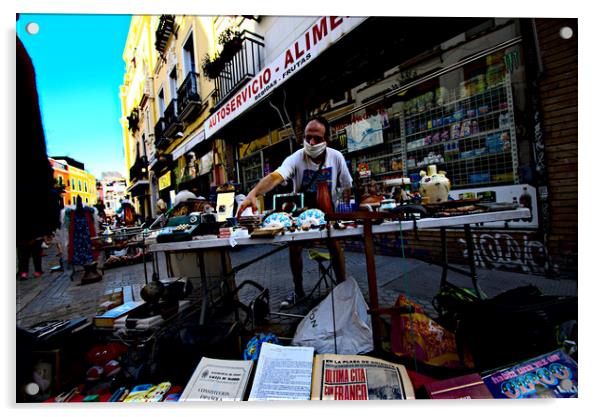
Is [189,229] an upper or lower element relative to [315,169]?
lower

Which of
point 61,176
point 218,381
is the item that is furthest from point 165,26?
point 218,381

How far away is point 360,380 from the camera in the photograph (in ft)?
4.37

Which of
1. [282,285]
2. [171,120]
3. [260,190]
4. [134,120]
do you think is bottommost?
[282,285]

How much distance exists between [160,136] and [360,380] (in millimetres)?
3573

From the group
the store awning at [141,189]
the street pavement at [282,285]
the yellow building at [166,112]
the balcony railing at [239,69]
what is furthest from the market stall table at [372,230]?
the balcony railing at [239,69]

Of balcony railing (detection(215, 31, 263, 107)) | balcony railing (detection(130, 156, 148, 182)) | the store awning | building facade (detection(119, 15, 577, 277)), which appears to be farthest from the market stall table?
balcony railing (detection(215, 31, 263, 107))

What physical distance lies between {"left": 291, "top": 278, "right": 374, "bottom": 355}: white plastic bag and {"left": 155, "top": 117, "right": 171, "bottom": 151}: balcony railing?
310 cm

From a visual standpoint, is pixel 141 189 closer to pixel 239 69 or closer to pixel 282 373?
pixel 239 69

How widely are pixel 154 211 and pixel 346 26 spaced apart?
3.90m

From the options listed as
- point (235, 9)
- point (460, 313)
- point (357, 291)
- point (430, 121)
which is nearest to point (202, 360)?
point (357, 291)

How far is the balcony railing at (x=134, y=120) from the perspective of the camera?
2.94m

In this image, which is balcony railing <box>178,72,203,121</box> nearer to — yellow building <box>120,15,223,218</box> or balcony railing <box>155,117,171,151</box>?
yellow building <box>120,15,223,218</box>

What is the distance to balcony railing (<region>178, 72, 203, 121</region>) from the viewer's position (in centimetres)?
389

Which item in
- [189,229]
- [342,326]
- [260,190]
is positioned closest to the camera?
[342,326]
